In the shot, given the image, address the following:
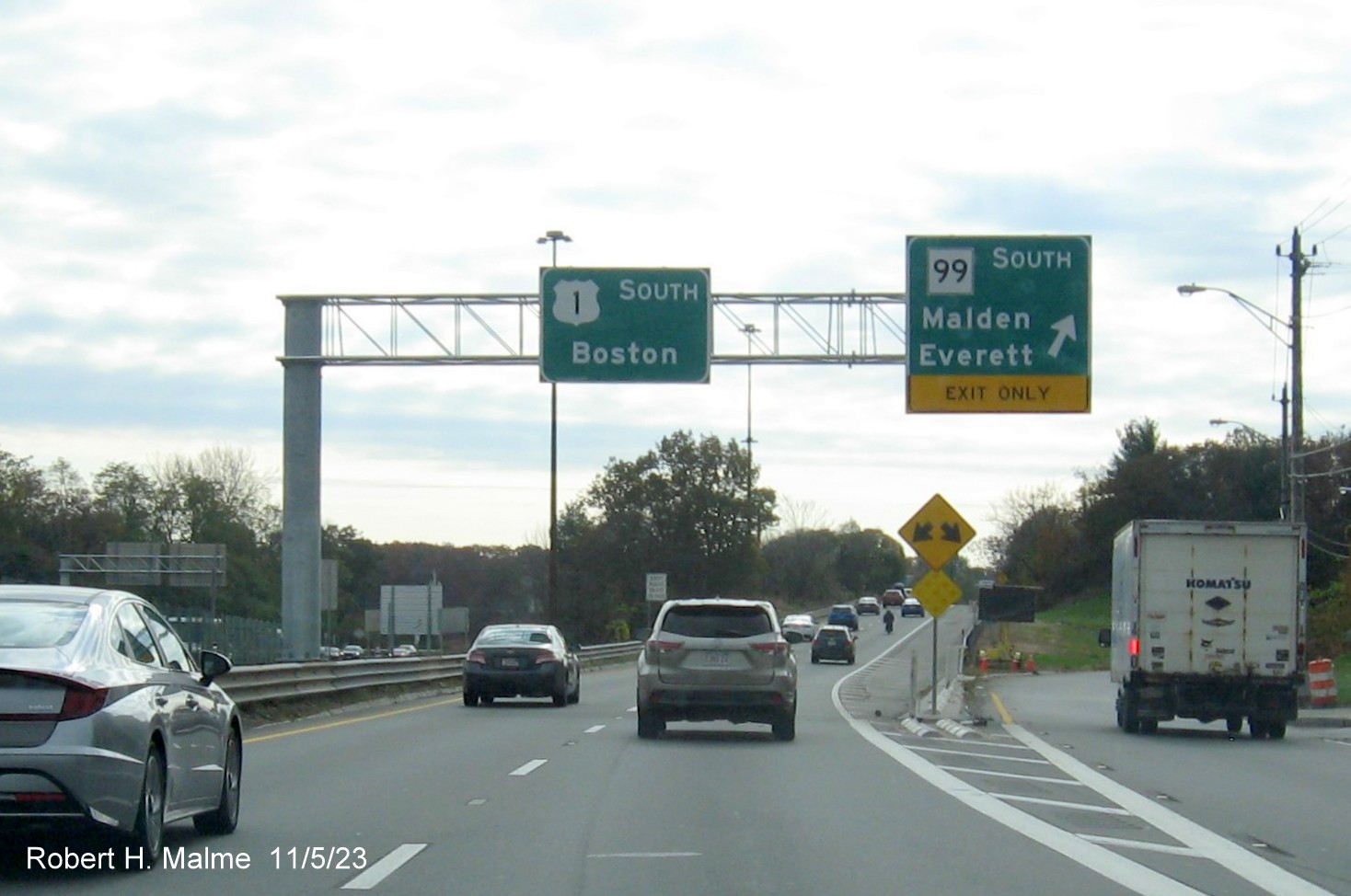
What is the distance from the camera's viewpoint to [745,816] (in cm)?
1274

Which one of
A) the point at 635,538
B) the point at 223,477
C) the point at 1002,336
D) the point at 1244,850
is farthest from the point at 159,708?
the point at 635,538

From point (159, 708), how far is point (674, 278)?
65.7 feet

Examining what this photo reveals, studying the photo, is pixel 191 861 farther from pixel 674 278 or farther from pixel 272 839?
pixel 674 278

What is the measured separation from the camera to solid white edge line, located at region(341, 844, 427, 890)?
30.4ft

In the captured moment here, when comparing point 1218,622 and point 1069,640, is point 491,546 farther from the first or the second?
point 1218,622

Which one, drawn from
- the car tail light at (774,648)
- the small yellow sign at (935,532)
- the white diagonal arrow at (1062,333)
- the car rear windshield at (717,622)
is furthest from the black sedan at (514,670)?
the white diagonal arrow at (1062,333)

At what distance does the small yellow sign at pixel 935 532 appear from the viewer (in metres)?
26.8

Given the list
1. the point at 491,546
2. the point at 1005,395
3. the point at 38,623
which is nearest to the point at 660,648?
the point at 1005,395

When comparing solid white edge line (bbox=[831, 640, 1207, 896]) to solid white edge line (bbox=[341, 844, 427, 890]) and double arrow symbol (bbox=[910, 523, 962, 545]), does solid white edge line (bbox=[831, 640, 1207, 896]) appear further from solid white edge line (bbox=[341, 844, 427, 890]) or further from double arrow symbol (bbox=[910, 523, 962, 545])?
double arrow symbol (bbox=[910, 523, 962, 545])

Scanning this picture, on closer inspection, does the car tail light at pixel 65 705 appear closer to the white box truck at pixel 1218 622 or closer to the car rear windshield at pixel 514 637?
the white box truck at pixel 1218 622

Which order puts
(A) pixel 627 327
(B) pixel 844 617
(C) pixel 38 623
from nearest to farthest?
(C) pixel 38 623
(A) pixel 627 327
(B) pixel 844 617

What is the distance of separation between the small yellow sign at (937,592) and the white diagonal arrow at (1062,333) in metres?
3.94

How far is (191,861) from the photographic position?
9977mm

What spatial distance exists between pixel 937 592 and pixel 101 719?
19.7 meters
